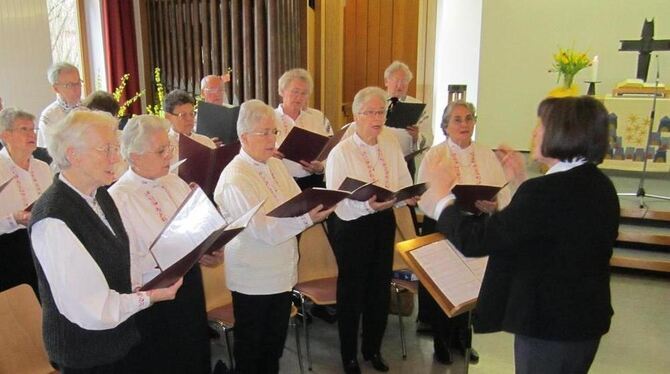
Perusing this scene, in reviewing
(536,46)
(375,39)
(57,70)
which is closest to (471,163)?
(57,70)

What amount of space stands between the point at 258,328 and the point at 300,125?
1.78m

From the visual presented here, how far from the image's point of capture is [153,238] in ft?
6.51

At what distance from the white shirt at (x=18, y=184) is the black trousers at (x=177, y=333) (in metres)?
1.20

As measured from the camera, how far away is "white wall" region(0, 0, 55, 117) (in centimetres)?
455

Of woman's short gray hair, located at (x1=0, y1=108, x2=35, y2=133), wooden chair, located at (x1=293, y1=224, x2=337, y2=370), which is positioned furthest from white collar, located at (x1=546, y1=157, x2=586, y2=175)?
woman's short gray hair, located at (x1=0, y1=108, x2=35, y2=133)

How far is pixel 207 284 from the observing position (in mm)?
2861

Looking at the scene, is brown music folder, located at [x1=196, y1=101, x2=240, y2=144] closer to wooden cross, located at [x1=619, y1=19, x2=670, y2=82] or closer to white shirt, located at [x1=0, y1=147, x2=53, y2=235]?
white shirt, located at [x1=0, y1=147, x2=53, y2=235]

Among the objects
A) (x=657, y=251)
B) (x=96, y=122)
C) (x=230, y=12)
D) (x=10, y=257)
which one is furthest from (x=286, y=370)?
(x=230, y=12)

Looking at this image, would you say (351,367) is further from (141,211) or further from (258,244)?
(141,211)

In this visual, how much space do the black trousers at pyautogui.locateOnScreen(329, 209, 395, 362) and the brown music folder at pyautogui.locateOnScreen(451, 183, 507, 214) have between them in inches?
24.9

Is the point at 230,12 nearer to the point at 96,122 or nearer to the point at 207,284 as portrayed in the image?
the point at 207,284

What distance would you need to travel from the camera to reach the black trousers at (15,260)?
2.86m

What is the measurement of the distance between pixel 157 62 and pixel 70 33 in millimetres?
972

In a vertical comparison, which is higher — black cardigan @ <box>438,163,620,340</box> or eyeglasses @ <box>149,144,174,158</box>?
eyeglasses @ <box>149,144,174,158</box>
